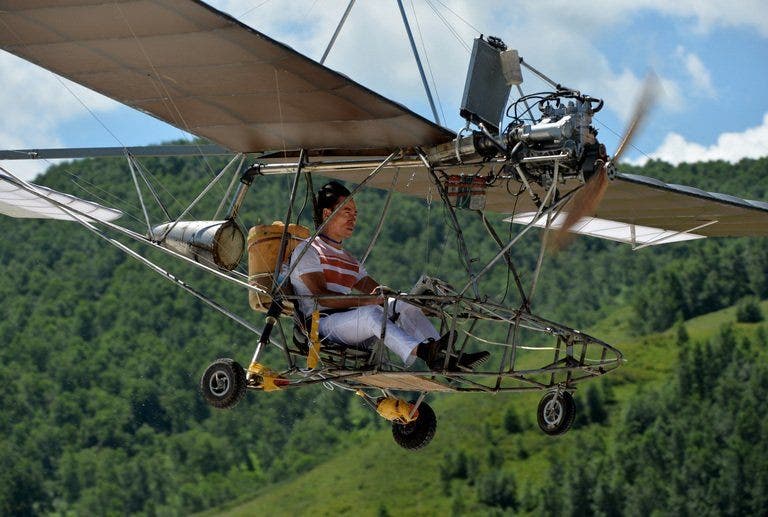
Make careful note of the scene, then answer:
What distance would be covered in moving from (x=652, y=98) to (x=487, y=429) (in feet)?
355

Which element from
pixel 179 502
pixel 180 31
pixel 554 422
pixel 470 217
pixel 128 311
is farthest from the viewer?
pixel 470 217

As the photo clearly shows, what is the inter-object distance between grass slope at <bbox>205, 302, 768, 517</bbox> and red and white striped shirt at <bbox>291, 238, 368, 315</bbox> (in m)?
96.5

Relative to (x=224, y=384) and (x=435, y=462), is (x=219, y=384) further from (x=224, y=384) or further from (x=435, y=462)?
(x=435, y=462)

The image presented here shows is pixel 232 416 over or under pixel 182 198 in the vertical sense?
under

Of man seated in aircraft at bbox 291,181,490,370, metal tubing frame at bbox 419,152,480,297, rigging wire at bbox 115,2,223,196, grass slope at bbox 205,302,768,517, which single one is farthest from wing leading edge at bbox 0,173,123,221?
grass slope at bbox 205,302,768,517

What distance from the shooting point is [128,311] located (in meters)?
138

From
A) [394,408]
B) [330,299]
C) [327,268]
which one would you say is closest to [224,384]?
[330,299]

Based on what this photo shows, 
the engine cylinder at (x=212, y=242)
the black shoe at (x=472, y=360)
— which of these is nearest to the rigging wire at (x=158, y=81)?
the engine cylinder at (x=212, y=242)

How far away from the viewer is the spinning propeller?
664 inches

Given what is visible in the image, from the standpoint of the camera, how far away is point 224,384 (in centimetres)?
1758

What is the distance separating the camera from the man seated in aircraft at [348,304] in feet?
54.9

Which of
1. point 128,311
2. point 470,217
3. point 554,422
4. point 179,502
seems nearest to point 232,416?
point 179,502

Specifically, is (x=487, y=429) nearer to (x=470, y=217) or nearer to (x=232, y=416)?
(x=232, y=416)

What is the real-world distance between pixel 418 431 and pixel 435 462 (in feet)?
331
